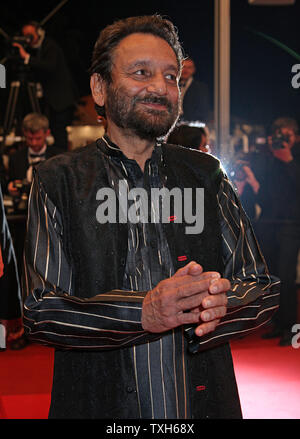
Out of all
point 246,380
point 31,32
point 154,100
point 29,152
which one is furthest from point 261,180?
point 154,100

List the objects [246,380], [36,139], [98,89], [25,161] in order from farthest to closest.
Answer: [25,161], [36,139], [246,380], [98,89]

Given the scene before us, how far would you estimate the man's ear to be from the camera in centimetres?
165

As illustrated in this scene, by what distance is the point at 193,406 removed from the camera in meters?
1.44

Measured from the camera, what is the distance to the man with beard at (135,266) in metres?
1.31

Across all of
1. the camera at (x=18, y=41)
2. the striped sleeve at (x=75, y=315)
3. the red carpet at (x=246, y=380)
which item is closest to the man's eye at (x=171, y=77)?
the striped sleeve at (x=75, y=315)

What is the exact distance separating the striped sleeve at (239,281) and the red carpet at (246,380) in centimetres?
170

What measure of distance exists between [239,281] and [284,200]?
342 centimetres

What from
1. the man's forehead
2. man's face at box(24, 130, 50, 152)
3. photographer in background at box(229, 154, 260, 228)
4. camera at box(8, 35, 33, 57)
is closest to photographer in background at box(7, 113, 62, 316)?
man's face at box(24, 130, 50, 152)

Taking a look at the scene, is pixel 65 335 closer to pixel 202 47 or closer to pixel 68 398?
pixel 68 398

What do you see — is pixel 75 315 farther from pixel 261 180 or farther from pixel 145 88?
pixel 261 180

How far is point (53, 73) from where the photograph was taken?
15.7ft

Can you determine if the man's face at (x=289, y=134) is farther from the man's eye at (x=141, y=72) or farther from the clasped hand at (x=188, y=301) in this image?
the clasped hand at (x=188, y=301)

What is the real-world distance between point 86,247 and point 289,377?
2653 mm

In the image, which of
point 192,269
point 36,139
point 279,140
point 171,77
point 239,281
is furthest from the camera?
point 279,140
